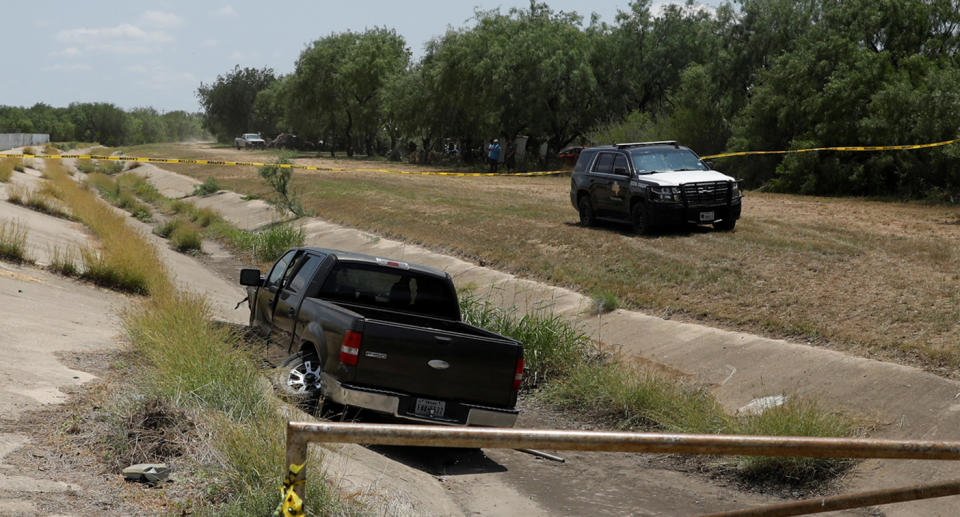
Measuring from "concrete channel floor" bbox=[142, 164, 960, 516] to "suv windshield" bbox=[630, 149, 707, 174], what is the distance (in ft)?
16.0

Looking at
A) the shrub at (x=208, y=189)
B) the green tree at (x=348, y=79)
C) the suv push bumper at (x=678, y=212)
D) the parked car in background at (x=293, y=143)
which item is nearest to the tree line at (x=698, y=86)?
the green tree at (x=348, y=79)

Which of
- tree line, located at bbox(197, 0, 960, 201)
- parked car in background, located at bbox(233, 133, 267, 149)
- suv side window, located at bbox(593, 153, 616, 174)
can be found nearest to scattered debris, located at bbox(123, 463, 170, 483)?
suv side window, located at bbox(593, 153, 616, 174)

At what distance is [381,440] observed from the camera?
380cm

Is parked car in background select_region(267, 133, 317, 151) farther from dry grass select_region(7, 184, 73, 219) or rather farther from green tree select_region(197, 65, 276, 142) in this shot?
dry grass select_region(7, 184, 73, 219)

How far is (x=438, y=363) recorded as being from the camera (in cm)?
872

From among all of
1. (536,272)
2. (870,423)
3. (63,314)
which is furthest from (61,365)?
(536,272)

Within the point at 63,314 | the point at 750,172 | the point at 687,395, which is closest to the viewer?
the point at 687,395

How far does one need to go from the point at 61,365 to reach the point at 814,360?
8126mm

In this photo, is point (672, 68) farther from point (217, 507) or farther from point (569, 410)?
point (217, 507)

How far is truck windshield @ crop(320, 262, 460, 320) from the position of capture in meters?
10.1

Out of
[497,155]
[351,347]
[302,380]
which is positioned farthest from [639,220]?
[497,155]

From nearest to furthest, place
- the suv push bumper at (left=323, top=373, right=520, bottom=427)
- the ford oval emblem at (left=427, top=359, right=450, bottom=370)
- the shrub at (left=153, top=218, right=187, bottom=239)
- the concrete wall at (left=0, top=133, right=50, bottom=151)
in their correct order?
the suv push bumper at (left=323, top=373, right=520, bottom=427) < the ford oval emblem at (left=427, top=359, right=450, bottom=370) < the shrub at (left=153, top=218, right=187, bottom=239) < the concrete wall at (left=0, top=133, right=50, bottom=151)

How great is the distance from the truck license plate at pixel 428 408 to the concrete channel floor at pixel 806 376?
357 cm

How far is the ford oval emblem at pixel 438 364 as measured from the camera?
28.5 feet
